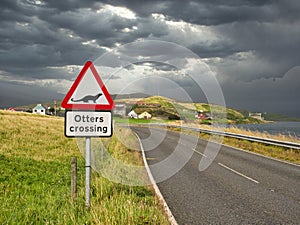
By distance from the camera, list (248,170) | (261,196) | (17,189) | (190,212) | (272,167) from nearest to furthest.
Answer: (190,212)
(261,196)
(17,189)
(248,170)
(272,167)

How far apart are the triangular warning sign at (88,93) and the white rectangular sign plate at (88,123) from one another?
0.12 meters

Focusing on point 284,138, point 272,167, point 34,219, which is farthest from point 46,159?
point 284,138

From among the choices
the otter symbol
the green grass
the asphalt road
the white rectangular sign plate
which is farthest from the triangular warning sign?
the asphalt road

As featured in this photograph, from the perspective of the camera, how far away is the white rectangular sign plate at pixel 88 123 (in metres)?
5.11

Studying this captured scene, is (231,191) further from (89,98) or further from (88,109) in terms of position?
(89,98)

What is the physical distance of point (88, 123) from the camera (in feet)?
17.1

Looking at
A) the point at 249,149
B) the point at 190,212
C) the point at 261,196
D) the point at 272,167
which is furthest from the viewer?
the point at 249,149

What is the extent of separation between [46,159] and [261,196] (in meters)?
8.47

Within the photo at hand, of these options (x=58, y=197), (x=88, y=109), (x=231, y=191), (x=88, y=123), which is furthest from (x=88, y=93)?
(x=231, y=191)

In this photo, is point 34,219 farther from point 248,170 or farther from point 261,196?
point 248,170

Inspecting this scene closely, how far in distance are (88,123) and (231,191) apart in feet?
14.8

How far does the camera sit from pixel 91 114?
525 cm

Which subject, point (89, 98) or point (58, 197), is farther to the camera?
point (58, 197)

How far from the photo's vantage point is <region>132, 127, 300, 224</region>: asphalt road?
18.8 feet
